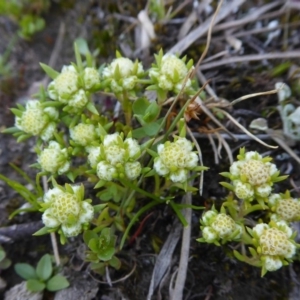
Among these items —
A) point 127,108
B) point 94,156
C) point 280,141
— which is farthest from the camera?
point 280,141

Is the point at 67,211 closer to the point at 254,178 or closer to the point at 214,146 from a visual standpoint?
the point at 254,178

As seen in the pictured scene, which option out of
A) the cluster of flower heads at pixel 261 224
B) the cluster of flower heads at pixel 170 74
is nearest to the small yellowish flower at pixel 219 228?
the cluster of flower heads at pixel 261 224

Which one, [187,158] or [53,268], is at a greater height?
[187,158]

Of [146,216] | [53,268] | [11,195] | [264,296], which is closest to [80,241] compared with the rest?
[53,268]

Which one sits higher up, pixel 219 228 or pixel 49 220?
pixel 49 220

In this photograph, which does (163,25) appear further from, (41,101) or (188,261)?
(188,261)

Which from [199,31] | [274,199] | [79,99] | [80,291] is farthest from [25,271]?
[199,31]

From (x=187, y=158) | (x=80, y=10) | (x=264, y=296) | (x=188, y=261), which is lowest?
(x=264, y=296)
